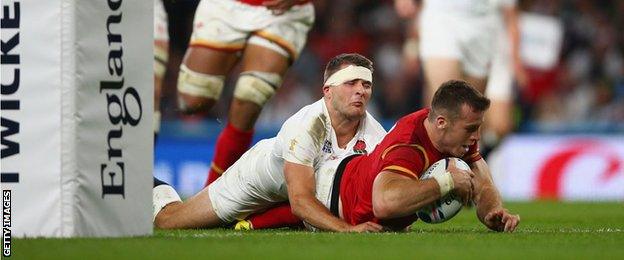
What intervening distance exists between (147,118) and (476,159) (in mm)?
1949

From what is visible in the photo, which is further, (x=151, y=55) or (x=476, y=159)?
(x=476, y=159)

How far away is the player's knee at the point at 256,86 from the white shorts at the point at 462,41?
211 centimetres

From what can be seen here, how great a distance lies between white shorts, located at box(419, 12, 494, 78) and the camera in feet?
38.7

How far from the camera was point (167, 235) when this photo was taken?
718 centimetres

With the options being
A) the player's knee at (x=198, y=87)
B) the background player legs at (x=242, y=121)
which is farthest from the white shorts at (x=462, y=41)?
the player's knee at (x=198, y=87)

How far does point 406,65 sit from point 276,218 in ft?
33.4

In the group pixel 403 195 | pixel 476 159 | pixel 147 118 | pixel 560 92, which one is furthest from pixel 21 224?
pixel 560 92

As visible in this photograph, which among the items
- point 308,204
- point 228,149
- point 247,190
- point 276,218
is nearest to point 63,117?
point 308,204

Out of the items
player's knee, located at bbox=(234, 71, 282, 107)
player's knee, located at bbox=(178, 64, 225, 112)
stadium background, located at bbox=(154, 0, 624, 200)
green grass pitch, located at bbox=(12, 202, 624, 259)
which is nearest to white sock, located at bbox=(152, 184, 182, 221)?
green grass pitch, located at bbox=(12, 202, 624, 259)

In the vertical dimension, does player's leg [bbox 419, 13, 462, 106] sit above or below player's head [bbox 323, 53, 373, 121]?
below

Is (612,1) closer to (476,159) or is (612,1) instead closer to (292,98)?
(292,98)

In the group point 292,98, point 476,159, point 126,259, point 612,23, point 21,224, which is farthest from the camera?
point 612,23

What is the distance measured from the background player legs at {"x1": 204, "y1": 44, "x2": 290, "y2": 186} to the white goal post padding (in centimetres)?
374

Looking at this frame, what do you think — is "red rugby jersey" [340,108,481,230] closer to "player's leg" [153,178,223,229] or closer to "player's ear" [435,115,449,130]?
"player's ear" [435,115,449,130]
